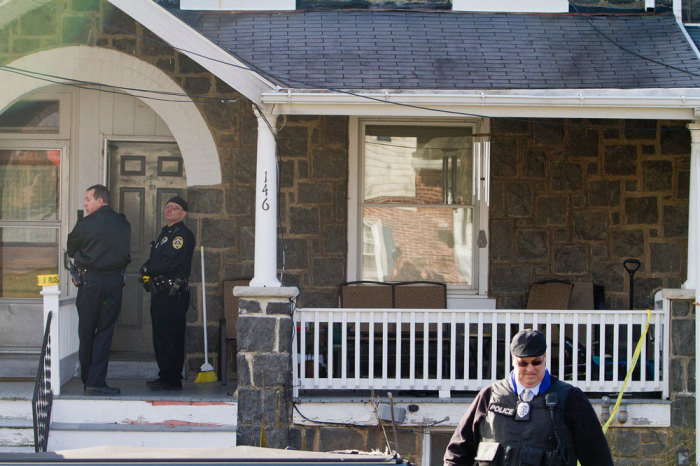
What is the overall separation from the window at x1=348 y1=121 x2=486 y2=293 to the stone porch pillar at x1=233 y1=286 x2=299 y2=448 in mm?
1927

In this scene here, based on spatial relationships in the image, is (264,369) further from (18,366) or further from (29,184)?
(29,184)

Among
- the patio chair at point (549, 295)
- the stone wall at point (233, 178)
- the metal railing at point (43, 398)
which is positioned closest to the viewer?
the metal railing at point (43, 398)

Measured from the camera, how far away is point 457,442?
4711 millimetres

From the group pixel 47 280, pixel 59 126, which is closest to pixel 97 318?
pixel 47 280

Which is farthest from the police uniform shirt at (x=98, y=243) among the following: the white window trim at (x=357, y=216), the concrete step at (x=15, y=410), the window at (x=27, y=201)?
the white window trim at (x=357, y=216)

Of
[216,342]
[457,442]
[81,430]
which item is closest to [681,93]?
[457,442]

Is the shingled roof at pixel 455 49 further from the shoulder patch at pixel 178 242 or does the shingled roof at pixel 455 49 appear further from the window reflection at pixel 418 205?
the shoulder patch at pixel 178 242

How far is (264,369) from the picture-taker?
24.9ft

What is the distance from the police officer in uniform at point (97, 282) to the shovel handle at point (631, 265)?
15.3 feet

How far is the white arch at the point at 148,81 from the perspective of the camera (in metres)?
8.93

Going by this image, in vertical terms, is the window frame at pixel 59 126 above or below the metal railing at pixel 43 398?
above

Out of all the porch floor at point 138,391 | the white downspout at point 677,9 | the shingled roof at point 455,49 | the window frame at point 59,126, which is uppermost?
the white downspout at point 677,9

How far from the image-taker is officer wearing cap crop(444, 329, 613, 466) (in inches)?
175

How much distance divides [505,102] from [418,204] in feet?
6.84
